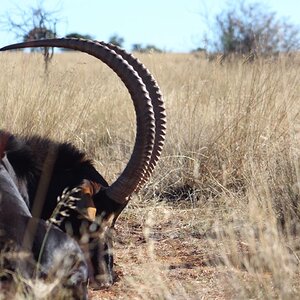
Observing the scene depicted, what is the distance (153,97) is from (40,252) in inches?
65.9

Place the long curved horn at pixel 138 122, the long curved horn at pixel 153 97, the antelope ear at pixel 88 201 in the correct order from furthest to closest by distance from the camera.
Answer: the long curved horn at pixel 153 97 < the long curved horn at pixel 138 122 < the antelope ear at pixel 88 201

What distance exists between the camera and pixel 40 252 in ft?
11.8

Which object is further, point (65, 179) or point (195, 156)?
point (195, 156)

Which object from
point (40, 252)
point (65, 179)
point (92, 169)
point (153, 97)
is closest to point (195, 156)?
point (153, 97)

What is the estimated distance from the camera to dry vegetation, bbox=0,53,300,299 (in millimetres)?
4902

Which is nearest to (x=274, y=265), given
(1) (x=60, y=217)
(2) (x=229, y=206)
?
(1) (x=60, y=217)

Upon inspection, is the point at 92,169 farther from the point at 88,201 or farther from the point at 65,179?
the point at 88,201

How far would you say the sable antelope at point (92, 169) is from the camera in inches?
177

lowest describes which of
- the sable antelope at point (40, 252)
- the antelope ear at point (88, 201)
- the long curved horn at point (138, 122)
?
the sable antelope at point (40, 252)

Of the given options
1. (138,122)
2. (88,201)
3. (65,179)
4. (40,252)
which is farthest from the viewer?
(65,179)

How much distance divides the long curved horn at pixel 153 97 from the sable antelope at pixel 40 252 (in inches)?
45.1

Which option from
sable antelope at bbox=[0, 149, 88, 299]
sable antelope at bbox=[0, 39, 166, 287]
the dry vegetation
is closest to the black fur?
sable antelope at bbox=[0, 39, 166, 287]

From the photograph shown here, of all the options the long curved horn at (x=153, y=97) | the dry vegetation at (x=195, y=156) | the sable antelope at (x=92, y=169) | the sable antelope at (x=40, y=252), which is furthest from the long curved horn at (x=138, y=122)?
the sable antelope at (x=40, y=252)

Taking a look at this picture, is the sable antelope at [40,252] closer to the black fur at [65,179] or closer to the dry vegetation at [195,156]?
the dry vegetation at [195,156]
